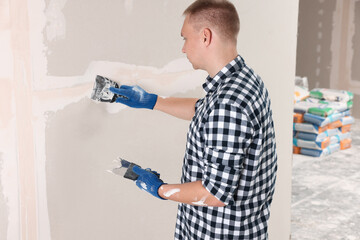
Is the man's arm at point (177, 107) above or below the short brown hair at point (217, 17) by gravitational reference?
below

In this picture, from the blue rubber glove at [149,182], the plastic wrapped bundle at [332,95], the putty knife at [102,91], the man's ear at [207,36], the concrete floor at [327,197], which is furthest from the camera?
the plastic wrapped bundle at [332,95]

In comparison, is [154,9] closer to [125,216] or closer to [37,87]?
[37,87]

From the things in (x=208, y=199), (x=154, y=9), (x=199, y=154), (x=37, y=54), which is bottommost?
(x=208, y=199)

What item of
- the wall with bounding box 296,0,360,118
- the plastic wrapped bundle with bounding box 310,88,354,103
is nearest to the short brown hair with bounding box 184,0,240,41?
the plastic wrapped bundle with bounding box 310,88,354,103

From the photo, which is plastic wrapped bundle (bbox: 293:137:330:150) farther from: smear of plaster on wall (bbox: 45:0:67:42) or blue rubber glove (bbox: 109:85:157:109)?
smear of plaster on wall (bbox: 45:0:67:42)

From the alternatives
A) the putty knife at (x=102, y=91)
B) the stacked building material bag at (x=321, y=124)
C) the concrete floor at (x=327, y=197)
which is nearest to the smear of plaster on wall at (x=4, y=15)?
the putty knife at (x=102, y=91)

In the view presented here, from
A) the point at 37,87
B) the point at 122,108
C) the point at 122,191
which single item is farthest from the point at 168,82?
the point at 37,87

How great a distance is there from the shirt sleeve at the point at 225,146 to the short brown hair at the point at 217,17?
0.93ft

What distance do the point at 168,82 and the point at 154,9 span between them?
1.16 feet

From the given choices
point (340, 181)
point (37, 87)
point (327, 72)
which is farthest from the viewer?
point (327, 72)

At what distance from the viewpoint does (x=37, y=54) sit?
6.11 ft

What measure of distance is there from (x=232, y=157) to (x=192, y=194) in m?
0.21

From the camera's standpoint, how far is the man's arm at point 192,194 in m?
1.75

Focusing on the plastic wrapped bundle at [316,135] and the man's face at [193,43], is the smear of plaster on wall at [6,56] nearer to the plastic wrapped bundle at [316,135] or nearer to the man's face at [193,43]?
the man's face at [193,43]
